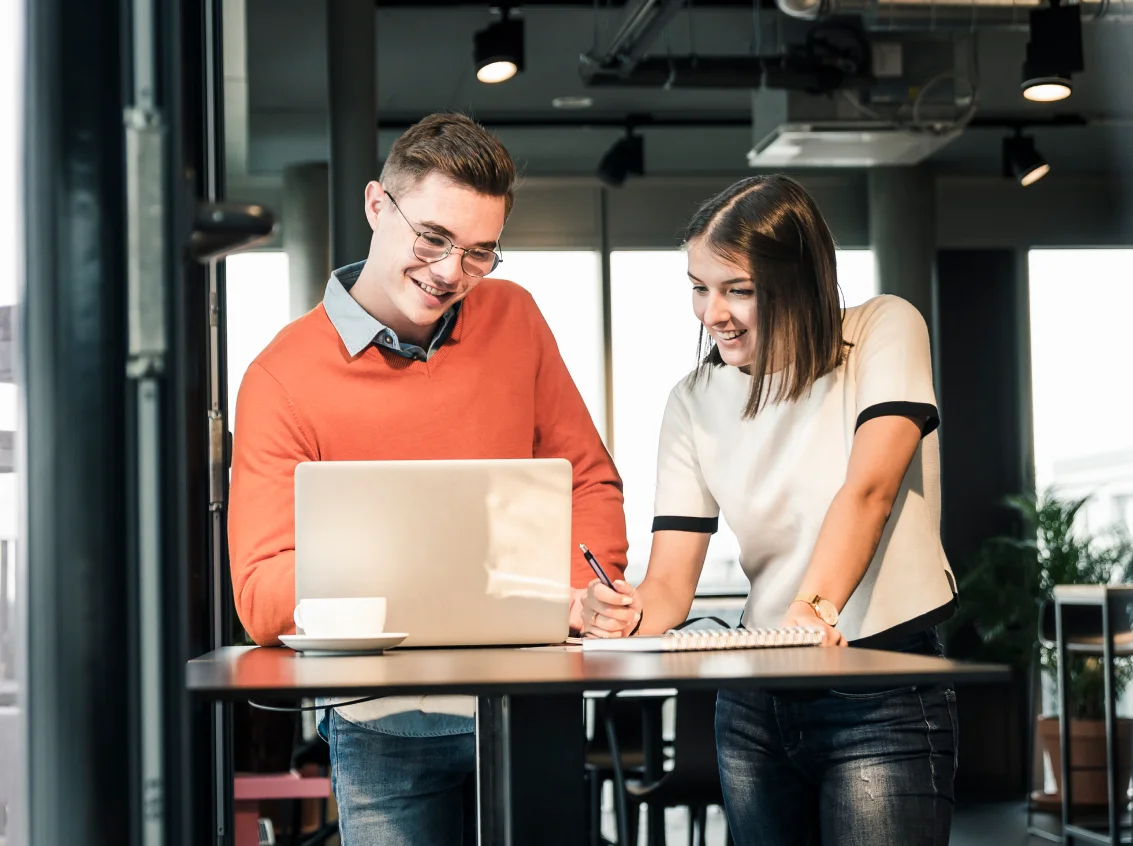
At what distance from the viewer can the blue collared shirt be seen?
6.47 feet

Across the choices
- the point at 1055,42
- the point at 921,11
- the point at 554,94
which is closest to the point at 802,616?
the point at 921,11

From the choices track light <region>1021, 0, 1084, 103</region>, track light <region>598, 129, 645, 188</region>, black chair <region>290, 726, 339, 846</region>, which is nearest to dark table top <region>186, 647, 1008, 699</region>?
black chair <region>290, 726, 339, 846</region>

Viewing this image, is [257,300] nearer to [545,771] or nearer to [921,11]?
[921,11]

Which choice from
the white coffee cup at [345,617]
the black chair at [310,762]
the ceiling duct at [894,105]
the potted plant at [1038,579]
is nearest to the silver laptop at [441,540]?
the white coffee cup at [345,617]

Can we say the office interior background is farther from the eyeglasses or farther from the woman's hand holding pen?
the woman's hand holding pen

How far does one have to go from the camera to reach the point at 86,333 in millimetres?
599

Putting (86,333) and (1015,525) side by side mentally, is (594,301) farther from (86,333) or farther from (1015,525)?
(86,333)

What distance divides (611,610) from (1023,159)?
22.1 ft

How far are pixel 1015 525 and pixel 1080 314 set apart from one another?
1.40 m

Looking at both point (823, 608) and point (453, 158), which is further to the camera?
point (453, 158)

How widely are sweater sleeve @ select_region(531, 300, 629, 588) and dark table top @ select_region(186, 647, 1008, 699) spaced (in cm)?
Result: 58

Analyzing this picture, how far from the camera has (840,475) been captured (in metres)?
1.87

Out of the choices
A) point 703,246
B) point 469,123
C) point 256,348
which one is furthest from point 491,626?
point 256,348

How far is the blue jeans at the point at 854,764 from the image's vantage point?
1.66 m
